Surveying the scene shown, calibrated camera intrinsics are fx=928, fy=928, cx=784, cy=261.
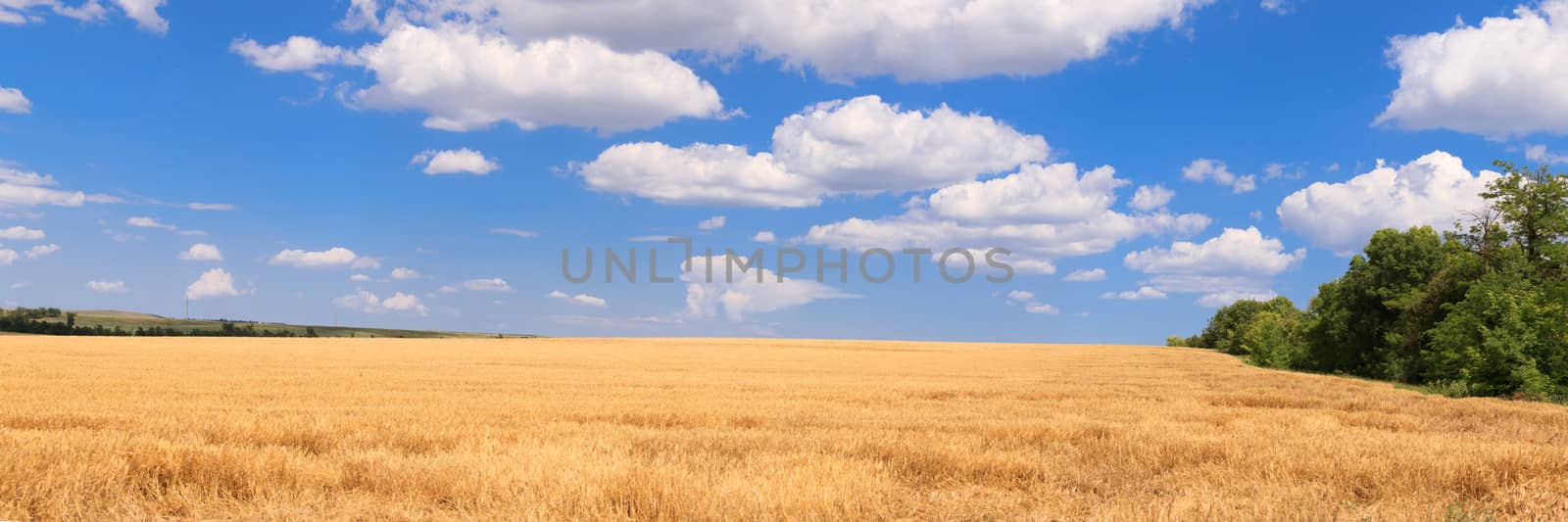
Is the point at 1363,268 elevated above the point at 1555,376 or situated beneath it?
elevated above

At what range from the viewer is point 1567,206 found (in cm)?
4300

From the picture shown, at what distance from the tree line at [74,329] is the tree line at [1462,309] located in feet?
428

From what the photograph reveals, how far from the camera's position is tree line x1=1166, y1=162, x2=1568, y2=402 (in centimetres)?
3041

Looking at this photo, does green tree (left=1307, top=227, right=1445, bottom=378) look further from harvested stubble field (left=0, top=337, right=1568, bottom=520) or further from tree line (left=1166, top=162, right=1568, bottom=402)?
harvested stubble field (left=0, top=337, right=1568, bottom=520)

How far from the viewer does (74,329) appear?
431 ft

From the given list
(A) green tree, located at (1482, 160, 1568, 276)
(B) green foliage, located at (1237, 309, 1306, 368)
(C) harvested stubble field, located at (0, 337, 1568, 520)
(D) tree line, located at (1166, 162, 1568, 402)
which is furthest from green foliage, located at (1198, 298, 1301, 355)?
(C) harvested stubble field, located at (0, 337, 1568, 520)

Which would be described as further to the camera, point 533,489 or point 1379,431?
point 1379,431

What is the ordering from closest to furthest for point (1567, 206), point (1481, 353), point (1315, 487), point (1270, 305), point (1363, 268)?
point (1315, 487)
point (1481, 353)
point (1567, 206)
point (1363, 268)
point (1270, 305)

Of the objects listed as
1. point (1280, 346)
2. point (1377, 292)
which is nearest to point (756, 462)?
point (1377, 292)

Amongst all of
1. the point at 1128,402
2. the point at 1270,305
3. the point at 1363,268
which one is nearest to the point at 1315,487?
the point at 1128,402

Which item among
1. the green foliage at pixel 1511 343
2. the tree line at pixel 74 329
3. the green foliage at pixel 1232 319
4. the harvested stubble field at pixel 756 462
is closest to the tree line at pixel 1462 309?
the green foliage at pixel 1511 343

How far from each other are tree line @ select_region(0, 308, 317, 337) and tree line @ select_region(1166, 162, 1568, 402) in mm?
130309

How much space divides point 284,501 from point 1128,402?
61.0 feet

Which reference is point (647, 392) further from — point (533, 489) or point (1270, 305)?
point (1270, 305)
